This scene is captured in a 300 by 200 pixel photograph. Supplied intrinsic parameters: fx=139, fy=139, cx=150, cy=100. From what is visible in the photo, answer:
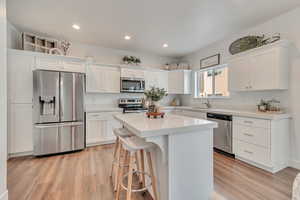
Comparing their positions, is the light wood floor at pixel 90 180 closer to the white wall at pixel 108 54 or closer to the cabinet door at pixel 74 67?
the cabinet door at pixel 74 67

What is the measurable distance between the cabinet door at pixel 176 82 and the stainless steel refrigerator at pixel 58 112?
2.85 m

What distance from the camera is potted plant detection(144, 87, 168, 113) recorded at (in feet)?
6.53

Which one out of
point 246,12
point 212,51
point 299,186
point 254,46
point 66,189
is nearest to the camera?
point 299,186

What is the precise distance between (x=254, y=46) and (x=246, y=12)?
70cm

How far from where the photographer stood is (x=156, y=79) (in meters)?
4.70

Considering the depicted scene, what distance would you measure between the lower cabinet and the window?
2931 millimetres

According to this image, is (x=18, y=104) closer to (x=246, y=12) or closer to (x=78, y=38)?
(x=78, y=38)

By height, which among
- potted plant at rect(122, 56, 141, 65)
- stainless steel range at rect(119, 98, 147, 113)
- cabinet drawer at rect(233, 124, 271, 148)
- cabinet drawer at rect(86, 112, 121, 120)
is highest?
potted plant at rect(122, 56, 141, 65)

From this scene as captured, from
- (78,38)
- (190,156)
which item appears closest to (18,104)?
(78,38)

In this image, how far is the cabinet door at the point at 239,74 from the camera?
2.83 m

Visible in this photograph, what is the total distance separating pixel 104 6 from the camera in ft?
7.45

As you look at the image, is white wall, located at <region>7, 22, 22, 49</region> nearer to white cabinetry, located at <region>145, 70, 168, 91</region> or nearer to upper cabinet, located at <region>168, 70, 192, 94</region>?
white cabinetry, located at <region>145, 70, 168, 91</region>

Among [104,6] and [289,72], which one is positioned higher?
[104,6]

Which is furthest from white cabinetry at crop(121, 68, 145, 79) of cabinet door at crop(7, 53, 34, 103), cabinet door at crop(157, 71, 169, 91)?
cabinet door at crop(7, 53, 34, 103)
